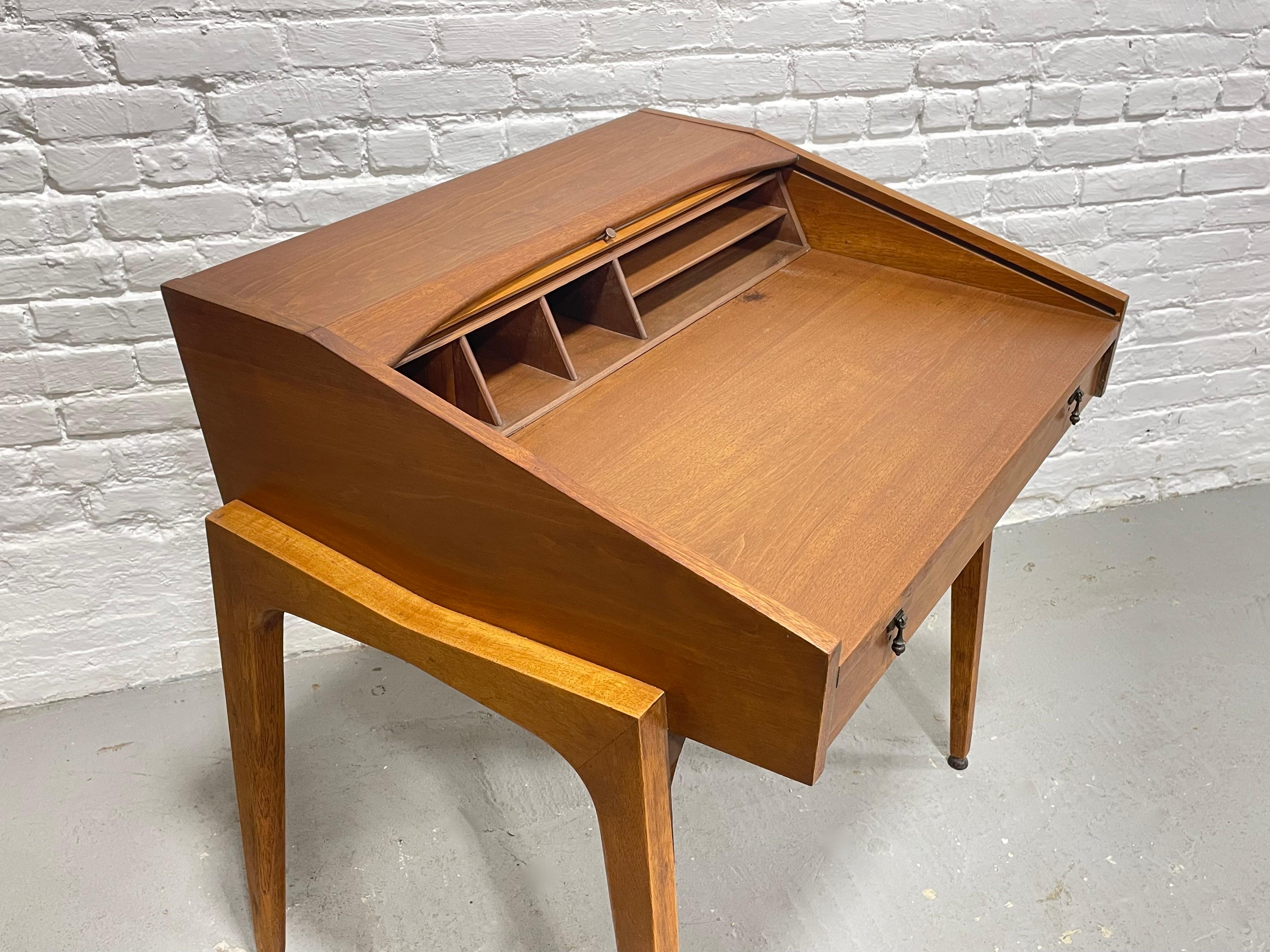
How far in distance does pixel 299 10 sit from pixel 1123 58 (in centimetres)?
148

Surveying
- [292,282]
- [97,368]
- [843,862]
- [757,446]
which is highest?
[292,282]

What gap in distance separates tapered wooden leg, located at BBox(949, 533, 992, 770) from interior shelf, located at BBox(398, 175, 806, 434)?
56cm

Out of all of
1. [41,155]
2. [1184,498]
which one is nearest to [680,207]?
[41,155]

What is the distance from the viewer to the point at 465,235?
1143 mm

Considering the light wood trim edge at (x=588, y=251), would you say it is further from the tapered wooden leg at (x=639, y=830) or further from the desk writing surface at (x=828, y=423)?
the tapered wooden leg at (x=639, y=830)

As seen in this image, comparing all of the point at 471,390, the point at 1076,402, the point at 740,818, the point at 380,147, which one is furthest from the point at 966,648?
the point at 380,147

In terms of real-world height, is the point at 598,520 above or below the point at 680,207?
below

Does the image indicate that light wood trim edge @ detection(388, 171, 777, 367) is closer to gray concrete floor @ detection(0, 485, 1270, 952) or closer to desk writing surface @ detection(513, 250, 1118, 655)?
desk writing surface @ detection(513, 250, 1118, 655)

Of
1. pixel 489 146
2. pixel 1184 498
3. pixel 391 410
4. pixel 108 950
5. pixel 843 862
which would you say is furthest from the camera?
pixel 1184 498

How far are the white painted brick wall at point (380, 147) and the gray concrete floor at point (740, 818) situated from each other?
10.4 inches

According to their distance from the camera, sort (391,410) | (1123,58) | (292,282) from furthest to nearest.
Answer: (1123,58) → (292,282) → (391,410)

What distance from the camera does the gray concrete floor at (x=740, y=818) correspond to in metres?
1.52

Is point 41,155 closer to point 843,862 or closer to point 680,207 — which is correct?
point 680,207

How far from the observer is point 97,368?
171 centimetres
